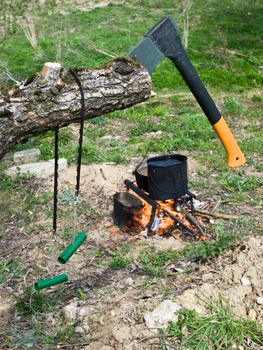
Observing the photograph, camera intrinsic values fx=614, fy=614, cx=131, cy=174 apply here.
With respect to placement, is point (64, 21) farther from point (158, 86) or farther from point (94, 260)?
point (94, 260)

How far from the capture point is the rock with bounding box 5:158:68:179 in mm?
6727

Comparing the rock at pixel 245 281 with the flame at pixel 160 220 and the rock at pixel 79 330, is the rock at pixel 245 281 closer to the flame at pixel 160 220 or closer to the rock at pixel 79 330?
the rock at pixel 79 330

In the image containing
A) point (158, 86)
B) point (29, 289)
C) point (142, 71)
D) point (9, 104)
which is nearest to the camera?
point (9, 104)

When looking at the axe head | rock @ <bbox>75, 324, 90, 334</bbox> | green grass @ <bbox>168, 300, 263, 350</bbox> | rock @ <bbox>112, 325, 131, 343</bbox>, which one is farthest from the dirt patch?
the axe head

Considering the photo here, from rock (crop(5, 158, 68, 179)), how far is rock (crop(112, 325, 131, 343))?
3.08 metres

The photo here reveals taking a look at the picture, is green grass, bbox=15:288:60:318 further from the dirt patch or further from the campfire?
the campfire

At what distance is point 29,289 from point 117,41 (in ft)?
29.9

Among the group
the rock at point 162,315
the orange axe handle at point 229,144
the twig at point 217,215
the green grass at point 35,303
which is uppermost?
the orange axe handle at point 229,144

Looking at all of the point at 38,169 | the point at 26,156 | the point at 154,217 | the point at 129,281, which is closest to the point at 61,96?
the point at 129,281

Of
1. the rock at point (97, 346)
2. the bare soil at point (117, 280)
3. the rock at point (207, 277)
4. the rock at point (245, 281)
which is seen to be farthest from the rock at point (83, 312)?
the rock at point (245, 281)

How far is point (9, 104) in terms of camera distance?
3580 millimetres

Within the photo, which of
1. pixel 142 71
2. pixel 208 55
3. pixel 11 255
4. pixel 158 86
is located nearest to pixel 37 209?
pixel 11 255

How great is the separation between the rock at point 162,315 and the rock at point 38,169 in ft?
10.0

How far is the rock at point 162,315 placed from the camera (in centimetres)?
385
